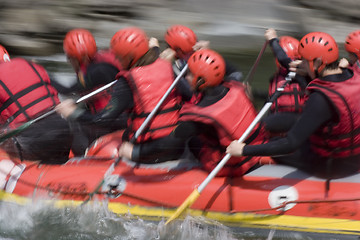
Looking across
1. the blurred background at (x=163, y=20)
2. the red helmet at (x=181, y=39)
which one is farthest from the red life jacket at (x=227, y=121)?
the blurred background at (x=163, y=20)

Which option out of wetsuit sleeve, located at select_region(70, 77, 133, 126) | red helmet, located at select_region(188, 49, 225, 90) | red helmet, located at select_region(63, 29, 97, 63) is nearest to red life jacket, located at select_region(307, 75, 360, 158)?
red helmet, located at select_region(188, 49, 225, 90)

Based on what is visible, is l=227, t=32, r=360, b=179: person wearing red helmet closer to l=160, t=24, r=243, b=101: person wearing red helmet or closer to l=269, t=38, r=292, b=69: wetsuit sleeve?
l=269, t=38, r=292, b=69: wetsuit sleeve

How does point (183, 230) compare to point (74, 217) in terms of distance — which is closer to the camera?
point (183, 230)

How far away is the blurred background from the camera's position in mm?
9727

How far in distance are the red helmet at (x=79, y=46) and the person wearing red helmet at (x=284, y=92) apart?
5.59 feet

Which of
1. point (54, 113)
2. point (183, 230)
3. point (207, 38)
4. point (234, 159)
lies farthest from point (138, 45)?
point (207, 38)

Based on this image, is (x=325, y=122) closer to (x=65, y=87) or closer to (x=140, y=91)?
(x=140, y=91)

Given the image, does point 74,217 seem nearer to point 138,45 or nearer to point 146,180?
point 146,180

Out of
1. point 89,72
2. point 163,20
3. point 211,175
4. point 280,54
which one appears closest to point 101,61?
point 89,72

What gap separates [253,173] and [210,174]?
39cm

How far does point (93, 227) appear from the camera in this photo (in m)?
4.15

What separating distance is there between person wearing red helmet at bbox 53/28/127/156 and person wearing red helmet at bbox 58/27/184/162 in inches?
10.1

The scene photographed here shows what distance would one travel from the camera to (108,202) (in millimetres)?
3980

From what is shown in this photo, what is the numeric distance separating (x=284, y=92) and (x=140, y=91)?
1.28 meters
